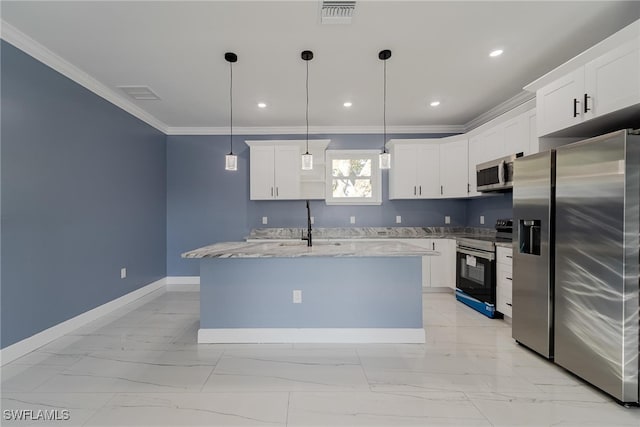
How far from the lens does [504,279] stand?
10.3 ft

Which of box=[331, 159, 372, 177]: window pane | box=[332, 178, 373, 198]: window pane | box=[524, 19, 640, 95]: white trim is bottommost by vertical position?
box=[332, 178, 373, 198]: window pane

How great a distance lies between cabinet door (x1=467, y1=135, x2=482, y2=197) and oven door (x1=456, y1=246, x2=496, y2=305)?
88cm

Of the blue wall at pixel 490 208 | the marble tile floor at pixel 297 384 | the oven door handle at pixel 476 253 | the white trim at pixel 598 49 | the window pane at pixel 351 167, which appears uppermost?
the white trim at pixel 598 49

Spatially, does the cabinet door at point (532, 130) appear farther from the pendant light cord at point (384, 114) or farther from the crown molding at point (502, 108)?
the pendant light cord at point (384, 114)

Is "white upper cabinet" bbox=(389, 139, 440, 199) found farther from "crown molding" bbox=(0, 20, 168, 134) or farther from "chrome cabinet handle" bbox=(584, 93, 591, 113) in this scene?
"crown molding" bbox=(0, 20, 168, 134)

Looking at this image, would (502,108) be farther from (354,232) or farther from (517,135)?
(354,232)

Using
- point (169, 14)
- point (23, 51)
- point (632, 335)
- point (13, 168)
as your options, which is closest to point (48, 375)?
point (13, 168)

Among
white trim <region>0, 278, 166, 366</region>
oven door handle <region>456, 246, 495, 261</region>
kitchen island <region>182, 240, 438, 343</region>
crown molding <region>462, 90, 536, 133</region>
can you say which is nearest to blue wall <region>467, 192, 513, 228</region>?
oven door handle <region>456, 246, 495, 261</region>

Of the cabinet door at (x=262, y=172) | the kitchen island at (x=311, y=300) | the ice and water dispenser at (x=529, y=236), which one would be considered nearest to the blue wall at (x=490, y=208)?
the ice and water dispenser at (x=529, y=236)

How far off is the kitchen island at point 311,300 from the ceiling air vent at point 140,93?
2.37m

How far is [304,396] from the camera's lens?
1.86 meters

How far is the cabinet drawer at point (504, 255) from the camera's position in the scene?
9.98 feet

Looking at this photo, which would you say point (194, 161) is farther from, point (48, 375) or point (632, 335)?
point (632, 335)

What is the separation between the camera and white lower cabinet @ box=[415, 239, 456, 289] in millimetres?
4250
